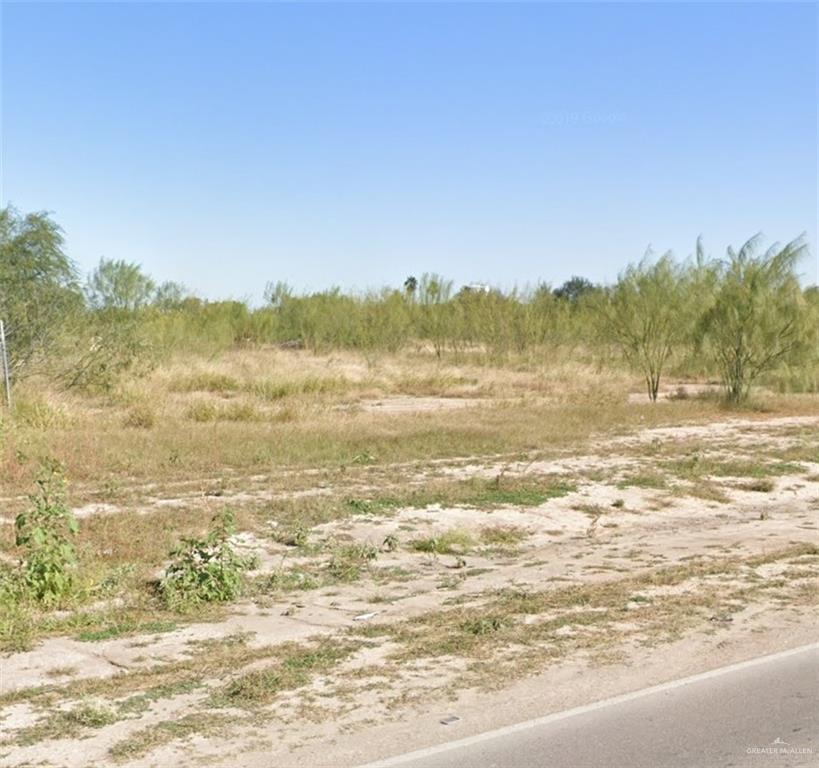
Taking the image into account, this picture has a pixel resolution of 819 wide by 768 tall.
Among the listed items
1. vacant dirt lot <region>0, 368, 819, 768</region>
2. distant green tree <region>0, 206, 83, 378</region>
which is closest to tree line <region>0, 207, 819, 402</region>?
distant green tree <region>0, 206, 83, 378</region>

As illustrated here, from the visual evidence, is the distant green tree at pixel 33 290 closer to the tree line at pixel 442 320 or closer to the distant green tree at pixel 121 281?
the tree line at pixel 442 320

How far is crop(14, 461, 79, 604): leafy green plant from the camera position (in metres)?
8.05

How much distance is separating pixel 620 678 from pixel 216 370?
90.9 feet

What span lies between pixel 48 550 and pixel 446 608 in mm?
3276

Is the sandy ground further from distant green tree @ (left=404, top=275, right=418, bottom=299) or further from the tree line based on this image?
distant green tree @ (left=404, top=275, right=418, bottom=299)

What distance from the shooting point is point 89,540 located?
1020 centimetres

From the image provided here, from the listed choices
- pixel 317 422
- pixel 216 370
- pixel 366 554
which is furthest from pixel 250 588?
pixel 216 370

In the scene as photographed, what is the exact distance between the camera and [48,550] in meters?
8.14

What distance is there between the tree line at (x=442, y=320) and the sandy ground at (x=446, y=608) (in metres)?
12.4

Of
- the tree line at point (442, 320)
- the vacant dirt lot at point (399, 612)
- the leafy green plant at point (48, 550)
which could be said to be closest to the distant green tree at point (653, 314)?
the tree line at point (442, 320)

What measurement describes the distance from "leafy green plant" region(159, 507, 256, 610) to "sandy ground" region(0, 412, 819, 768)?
26 centimetres

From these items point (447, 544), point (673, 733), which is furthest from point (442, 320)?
point (673, 733)

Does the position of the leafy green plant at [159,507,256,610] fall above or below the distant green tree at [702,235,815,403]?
below

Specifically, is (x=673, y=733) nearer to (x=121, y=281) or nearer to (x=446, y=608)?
(x=446, y=608)
